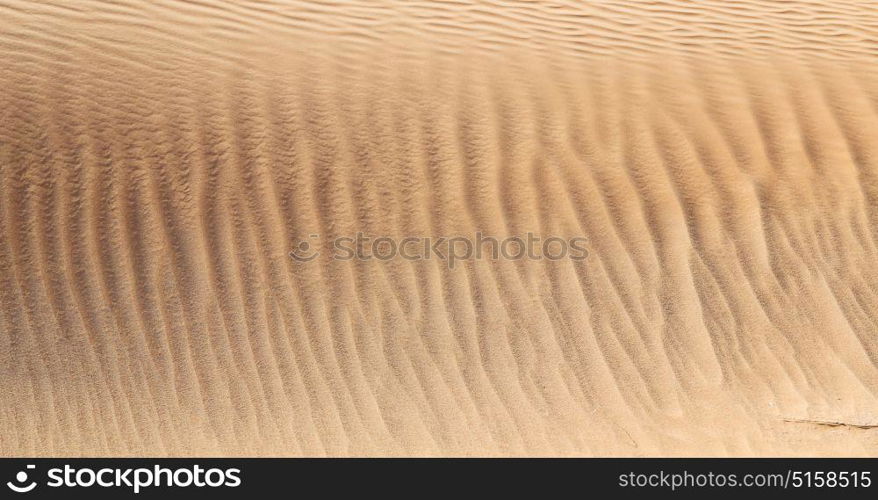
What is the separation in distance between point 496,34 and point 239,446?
10.5ft

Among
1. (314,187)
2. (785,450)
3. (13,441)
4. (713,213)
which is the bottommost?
(785,450)

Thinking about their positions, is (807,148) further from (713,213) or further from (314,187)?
(314,187)

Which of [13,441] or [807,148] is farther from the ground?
[807,148]

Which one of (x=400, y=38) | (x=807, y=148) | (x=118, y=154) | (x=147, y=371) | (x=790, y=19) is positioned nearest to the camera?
(x=147, y=371)

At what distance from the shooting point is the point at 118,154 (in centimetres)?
449

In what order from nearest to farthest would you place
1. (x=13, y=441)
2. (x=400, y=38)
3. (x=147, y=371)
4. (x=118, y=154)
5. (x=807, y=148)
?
(x=13, y=441)
(x=147, y=371)
(x=118, y=154)
(x=807, y=148)
(x=400, y=38)

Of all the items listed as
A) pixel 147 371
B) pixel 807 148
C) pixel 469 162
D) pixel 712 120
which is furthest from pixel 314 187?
pixel 807 148

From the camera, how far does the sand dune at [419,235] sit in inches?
149

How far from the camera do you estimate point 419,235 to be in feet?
14.6

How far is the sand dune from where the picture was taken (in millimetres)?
3791

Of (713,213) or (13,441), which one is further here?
(713,213)

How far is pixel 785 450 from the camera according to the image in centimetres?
364

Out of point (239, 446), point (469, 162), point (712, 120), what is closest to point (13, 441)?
point (239, 446)

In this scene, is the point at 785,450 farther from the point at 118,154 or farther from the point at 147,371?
the point at 118,154
